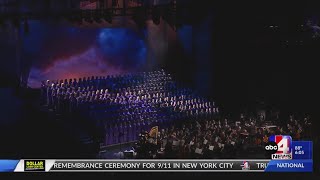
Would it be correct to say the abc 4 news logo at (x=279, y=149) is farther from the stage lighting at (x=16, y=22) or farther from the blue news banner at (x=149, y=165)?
the stage lighting at (x=16, y=22)

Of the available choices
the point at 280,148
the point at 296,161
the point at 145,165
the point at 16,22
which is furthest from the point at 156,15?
the point at 296,161

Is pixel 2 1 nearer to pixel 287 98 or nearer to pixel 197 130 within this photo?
pixel 197 130

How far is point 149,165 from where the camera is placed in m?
4.79

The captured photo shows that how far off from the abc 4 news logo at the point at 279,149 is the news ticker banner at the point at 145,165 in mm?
57

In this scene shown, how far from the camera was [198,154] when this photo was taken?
4992 millimetres

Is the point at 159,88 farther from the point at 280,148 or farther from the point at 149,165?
the point at 280,148

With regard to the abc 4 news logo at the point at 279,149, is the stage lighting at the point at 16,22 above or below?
above

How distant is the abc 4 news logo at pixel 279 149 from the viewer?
4.79 metres

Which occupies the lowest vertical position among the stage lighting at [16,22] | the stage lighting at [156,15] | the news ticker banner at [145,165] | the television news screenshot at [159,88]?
the news ticker banner at [145,165]

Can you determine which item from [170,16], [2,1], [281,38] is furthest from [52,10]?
[281,38]

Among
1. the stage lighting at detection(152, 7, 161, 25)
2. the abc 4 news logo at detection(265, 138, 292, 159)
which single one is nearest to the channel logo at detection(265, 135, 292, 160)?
the abc 4 news logo at detection(265, 138, 292, 159)

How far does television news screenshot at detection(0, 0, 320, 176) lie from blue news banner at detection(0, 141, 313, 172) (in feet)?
0.04

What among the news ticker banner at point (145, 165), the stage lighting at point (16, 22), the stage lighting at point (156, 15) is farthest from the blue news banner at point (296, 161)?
the stage lighting at point (16, 22)
